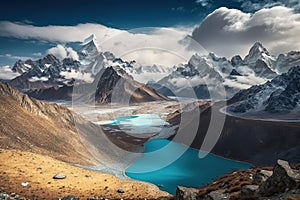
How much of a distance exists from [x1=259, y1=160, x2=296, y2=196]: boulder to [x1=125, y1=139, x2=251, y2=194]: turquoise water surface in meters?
74.1

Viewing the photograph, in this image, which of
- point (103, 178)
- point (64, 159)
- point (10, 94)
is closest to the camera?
point (103, 178)

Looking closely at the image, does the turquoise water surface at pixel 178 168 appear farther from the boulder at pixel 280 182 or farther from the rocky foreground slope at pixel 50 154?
the boulder at pixel 280 182

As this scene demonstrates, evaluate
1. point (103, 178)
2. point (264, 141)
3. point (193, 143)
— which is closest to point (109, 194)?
point (103, 178)

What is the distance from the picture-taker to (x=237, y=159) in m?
158

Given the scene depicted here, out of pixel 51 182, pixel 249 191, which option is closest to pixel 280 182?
pixel 249 191

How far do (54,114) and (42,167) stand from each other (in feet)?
209

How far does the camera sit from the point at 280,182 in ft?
68.5

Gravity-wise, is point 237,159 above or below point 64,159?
below

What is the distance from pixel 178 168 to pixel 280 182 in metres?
119

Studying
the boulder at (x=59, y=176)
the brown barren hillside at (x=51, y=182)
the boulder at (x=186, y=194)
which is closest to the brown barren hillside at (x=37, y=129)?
the brown barren hillside at (x=51, y=182)

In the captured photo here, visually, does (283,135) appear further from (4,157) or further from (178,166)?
(4,157)

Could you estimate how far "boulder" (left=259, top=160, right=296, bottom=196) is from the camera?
20.3 metres

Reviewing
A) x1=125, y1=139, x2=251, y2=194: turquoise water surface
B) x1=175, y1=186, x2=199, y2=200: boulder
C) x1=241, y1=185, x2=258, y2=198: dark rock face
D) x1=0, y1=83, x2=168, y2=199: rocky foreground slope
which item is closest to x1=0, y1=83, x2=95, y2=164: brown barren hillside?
x1=0, y1=83, x2=168, y2=199: rocky foreground slope

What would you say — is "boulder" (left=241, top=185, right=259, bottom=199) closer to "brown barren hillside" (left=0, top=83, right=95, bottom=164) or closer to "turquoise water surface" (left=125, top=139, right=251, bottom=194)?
"brown barren hillside" (left=0, top=83, right=95, bottom=164)
